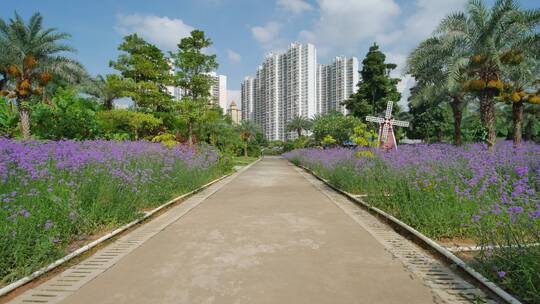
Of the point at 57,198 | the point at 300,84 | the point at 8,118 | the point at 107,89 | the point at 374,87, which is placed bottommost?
the point at 57,198

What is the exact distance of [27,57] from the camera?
20641 millimetres

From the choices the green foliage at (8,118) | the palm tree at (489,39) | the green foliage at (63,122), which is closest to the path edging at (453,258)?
the palm tree at (489,39)

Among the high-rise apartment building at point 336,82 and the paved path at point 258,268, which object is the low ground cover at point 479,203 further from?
the high-rise apartment building at point 336,82

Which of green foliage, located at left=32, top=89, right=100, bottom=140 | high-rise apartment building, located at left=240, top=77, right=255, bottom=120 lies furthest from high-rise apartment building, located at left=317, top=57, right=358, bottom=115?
green foliage, located at left=32, top=89, right=100, bottom=140

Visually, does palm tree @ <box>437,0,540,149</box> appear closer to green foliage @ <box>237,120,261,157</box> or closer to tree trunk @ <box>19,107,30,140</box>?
tree trunk @ <box>19,107,30,140</box>

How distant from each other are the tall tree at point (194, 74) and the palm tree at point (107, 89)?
16.9 ft

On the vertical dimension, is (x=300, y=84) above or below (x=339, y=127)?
above

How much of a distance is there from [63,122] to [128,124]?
4.37 meters

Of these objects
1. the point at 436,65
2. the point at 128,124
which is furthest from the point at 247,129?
the point at 436,65

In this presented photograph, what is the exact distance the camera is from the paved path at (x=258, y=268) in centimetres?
362

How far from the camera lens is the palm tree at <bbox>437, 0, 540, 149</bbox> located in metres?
15.2

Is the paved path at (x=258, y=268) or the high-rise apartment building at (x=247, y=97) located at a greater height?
the high-rise apartment building at (x=247, y=97)

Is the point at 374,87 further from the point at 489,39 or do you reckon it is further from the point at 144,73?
the point at 144,73

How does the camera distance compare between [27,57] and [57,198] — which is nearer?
[57,198]
